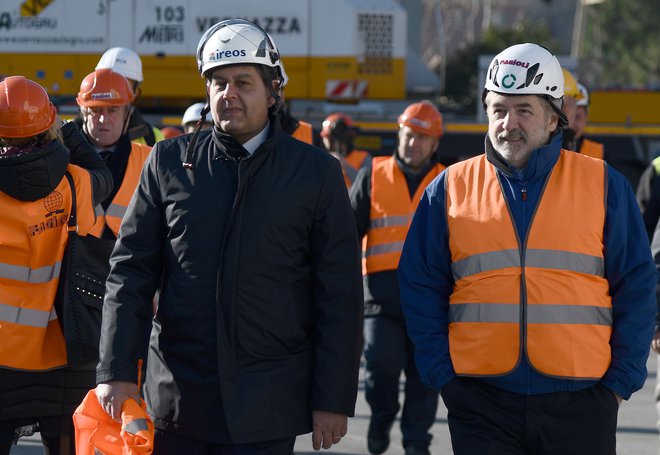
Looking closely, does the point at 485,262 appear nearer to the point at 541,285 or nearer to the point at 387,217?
the point at 541,285

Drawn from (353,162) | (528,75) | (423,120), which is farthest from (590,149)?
(528,75)

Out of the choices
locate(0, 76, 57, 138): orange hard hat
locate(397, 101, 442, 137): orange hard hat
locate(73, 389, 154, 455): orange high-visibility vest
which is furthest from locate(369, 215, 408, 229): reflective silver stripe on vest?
locate(73, 389, 154, 455): orange high-visibility vest

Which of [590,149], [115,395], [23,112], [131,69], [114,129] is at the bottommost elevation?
[115,395]

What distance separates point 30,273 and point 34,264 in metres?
0.04

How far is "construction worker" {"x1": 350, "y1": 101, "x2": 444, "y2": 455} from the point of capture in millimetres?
7340

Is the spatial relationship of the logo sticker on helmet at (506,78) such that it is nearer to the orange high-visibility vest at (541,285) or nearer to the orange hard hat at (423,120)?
the orange high-visibility vest at (541,285)

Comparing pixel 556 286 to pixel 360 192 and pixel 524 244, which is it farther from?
pixel 360 192

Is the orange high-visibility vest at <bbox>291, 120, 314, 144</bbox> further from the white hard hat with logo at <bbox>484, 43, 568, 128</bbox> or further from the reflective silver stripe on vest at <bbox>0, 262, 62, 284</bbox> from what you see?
the white hard hat with logo at <bbox>484, 43, 568, 128</bbox>

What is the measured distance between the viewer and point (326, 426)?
157 inches

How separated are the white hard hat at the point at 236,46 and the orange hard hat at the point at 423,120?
3562mm

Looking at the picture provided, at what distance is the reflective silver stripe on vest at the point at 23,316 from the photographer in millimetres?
4633

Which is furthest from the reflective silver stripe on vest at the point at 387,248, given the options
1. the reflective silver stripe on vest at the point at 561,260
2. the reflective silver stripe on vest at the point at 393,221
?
the reflective silver stripe on vest at the point at 561,260

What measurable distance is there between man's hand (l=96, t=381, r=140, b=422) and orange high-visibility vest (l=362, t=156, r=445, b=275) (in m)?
3.49

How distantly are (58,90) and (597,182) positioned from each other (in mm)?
11616
